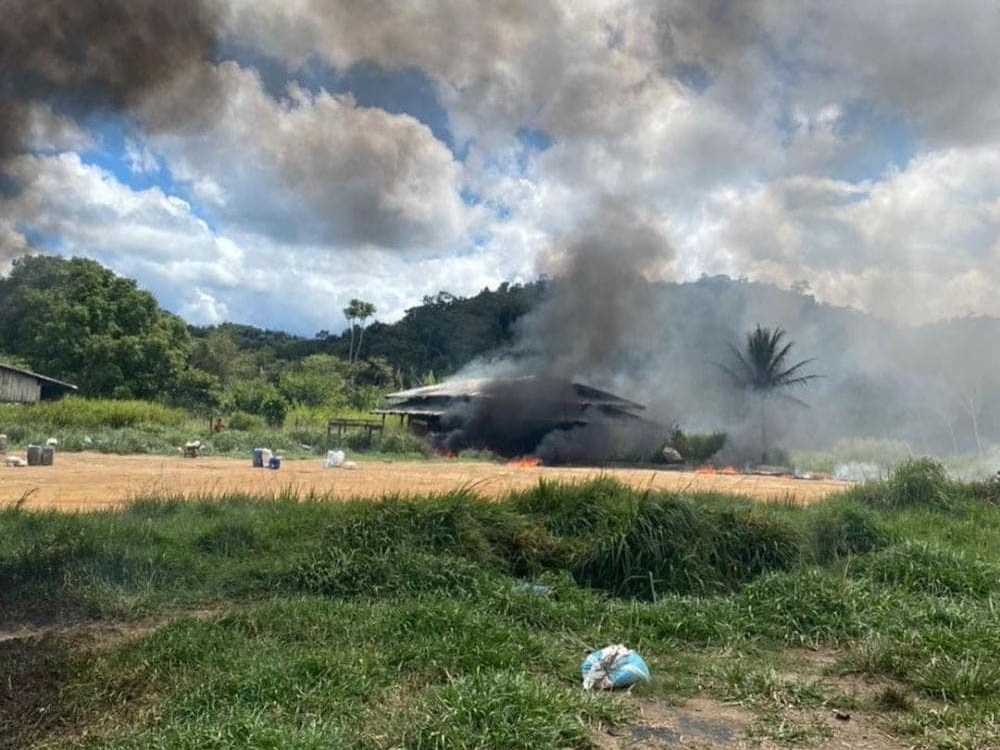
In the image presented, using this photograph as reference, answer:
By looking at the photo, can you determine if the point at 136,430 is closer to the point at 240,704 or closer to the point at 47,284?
the point at 47,284

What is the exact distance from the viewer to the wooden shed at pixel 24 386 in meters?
33.8

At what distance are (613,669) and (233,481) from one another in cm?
1243

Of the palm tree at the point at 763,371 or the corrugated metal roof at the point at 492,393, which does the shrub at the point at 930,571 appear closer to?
the corrugated metal roof at the point at 492,393

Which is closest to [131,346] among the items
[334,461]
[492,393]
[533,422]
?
[492,393]

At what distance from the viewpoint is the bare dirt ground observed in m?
12.5

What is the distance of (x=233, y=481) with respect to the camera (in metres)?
16.2

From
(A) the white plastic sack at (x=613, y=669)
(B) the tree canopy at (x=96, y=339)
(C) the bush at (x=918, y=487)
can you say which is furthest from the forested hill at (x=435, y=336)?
(A) the white plastic sack at (x=613, y=669)

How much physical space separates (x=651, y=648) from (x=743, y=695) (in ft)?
3.27

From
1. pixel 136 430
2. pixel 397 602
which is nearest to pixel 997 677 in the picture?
pixel 397 602

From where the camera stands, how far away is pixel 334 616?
6.02 meters

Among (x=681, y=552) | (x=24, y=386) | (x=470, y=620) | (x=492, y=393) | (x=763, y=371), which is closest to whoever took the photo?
(x=470, y=620)

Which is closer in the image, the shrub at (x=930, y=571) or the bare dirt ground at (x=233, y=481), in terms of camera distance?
the shrub at (x=930, y=571)

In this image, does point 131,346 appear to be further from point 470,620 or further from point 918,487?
point 470,620

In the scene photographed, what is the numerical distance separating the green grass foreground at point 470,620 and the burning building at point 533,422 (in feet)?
72.2
